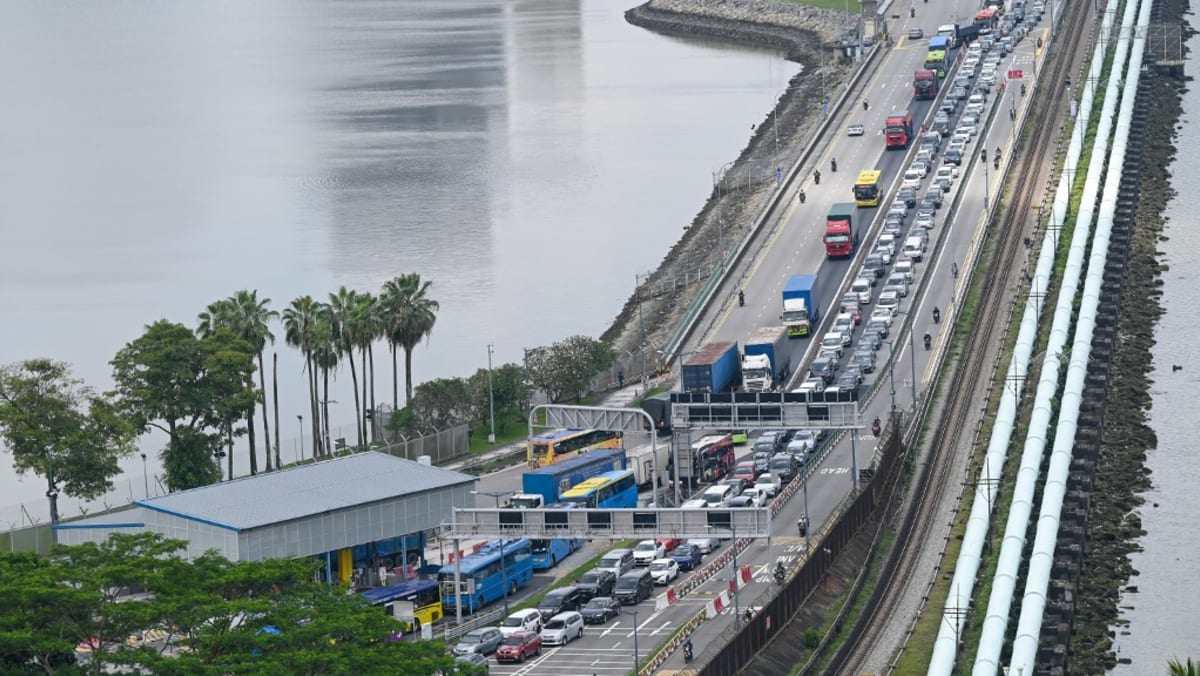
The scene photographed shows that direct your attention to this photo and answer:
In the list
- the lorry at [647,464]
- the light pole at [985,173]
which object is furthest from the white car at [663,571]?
the light pole at [985,173]

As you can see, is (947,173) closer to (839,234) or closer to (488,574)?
(839,234)

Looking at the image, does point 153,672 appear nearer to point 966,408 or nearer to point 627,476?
point 627,476

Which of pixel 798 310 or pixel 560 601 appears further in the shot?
pixel 798 310

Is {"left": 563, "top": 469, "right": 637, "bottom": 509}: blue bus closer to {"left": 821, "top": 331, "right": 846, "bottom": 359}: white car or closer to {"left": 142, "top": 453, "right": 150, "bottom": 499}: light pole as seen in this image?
{"left": 821, "top": 331, "right": 846, "bottom": 359}: white car

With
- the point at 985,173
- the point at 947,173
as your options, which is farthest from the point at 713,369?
the point at 985,173

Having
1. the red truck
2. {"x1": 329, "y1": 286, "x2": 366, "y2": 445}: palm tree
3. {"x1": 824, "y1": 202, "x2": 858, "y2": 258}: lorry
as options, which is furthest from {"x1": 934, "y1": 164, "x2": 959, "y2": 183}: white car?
{"x1": 329, "y1": 286, "x2": 366, "y2": 445}: palm tree

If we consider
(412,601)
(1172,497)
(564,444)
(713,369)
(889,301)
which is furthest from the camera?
(889,301)

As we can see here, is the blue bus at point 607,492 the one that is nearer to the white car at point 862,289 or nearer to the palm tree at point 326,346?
the palm tree at point 326,346

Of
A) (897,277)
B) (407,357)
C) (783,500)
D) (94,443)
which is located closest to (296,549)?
(94,443)
